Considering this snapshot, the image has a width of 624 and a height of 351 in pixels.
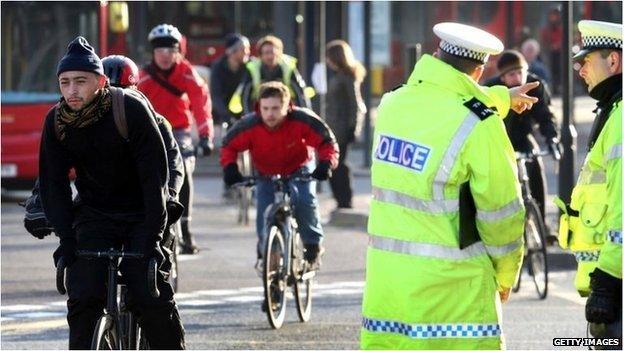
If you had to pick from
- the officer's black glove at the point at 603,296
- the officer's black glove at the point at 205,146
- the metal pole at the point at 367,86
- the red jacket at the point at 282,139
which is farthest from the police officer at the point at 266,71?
the officer's black glove at the point at 603,296

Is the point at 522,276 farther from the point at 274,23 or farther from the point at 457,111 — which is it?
the point at 274,23

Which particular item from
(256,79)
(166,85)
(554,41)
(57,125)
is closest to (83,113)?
(57,125)

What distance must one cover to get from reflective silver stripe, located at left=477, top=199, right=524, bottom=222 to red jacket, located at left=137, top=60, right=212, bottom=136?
7707 millimetres

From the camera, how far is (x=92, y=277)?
7.23m

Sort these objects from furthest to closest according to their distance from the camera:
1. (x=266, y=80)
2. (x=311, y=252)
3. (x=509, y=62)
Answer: (x=266, y=80) → (x=509, y=62) → (x=311, y=252)

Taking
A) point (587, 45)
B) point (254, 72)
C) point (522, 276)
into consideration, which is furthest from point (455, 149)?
point (254, 72)

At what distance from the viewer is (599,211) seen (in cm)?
659

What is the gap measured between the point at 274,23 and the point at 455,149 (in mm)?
26982

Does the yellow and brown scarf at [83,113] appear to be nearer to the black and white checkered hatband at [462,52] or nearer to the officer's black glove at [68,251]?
the officer's black glove at [68,251]

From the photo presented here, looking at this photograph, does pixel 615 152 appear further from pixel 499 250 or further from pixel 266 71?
pixel 266 71

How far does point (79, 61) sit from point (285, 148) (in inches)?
176

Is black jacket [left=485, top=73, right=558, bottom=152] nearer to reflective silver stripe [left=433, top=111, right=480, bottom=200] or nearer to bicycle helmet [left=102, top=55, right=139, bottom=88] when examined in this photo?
bicycle helmet [left=102, top=55, right=139, bottom=88]

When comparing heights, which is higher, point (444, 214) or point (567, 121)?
point (444, 214)

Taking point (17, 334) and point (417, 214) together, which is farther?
point (17, 334)
